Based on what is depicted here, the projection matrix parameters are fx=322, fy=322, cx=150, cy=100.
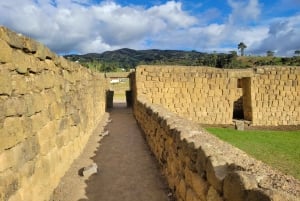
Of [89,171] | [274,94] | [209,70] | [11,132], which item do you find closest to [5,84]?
[11,132]

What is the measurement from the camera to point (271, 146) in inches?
500

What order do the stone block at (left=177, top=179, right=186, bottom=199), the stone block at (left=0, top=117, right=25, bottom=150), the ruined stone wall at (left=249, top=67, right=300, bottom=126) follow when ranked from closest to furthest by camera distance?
the stone block at (left=0, top=117, right=25, bottom=150) → the stone block at (left=177, top=179, right=186, bottom=199) → the ruined stone wall at (left=249, top=67, right=300, bottom=126)

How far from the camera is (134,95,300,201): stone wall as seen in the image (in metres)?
2.12

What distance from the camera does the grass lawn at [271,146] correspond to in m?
9.53

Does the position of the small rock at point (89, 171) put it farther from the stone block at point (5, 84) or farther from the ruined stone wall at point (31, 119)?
the stone block at point (5, 84)

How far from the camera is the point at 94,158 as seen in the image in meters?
7.94

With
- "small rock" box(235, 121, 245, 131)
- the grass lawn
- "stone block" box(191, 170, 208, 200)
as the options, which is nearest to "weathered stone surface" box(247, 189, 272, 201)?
"stone block" box(191, 170, 208, 200)

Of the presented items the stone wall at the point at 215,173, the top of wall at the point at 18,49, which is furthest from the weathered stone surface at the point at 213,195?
the top of wall at the point at 18,49

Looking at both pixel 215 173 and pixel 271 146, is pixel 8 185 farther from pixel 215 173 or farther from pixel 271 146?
pixel 271 146

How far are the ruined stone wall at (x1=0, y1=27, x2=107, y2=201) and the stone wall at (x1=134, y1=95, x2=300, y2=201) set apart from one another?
77.4 inches

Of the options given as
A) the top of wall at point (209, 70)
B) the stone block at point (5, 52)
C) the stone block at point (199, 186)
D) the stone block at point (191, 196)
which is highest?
the top of wall at point (209, 70)

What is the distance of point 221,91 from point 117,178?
Answer: 11.8 m

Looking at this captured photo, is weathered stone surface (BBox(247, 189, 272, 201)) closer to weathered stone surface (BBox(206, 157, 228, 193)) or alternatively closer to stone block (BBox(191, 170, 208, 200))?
weathered stone surface (BBox(206, 157, 228, 193))

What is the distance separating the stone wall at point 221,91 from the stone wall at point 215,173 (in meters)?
11.2
